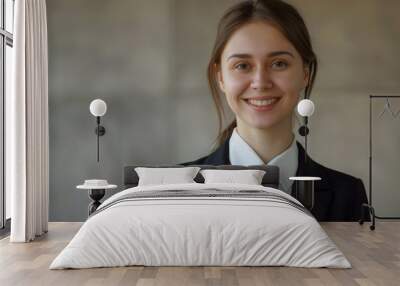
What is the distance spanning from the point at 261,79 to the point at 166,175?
61.9 inches

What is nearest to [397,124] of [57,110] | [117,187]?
[117,187]

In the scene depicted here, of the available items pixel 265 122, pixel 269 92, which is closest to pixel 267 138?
pixel 265 122

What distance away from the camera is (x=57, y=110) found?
7.07m

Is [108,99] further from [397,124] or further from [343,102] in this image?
[397,124]

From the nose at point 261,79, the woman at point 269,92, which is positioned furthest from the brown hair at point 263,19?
the nose at point 261,79

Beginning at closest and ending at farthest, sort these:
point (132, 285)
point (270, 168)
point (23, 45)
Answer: point (132, 285)
point (23, 45)
point (270, 168)

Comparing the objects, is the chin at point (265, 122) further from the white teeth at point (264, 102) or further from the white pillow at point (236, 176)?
the white pillow at point (236, 176)

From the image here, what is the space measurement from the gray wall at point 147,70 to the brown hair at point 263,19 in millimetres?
95

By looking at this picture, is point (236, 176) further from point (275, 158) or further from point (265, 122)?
point (265, 122)

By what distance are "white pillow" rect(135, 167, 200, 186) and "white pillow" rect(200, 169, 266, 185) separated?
218 mm

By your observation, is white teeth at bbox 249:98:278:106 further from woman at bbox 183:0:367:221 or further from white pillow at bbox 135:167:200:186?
white pillow at bbox 135:167:200:186

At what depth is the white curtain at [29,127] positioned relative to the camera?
18.5ft

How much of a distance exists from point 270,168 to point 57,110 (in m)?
2.69

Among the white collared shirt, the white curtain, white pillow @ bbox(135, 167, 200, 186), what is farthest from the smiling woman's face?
the white curtain
